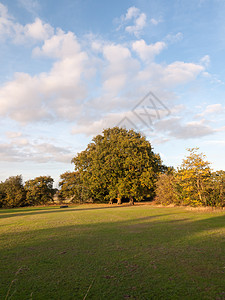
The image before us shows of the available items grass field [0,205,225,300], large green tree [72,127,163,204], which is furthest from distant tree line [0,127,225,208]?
grass field [0,205,225,300]

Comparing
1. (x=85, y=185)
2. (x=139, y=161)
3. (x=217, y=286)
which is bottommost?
Result: (x=217, y=286)

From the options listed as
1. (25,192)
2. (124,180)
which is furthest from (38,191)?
(124,180)

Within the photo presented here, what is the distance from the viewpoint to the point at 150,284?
4129 mm

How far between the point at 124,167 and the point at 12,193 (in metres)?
22.7

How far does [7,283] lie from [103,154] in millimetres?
28780

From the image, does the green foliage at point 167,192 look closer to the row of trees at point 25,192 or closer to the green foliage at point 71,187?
the green foliage at point 71,187

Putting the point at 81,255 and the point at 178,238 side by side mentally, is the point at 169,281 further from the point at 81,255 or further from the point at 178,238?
the point at 178,238

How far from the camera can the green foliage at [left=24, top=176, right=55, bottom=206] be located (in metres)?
40.3

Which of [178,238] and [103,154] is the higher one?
[103,154]

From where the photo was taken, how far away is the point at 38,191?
1592 inches

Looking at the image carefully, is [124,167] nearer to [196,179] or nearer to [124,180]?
[124,180]

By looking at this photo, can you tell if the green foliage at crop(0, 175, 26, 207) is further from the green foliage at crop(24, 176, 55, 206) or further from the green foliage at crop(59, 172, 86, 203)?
the green foliage at crop(59, 172, 86, 203)

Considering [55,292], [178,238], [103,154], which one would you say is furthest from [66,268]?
[103,154]

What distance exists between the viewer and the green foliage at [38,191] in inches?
1586
